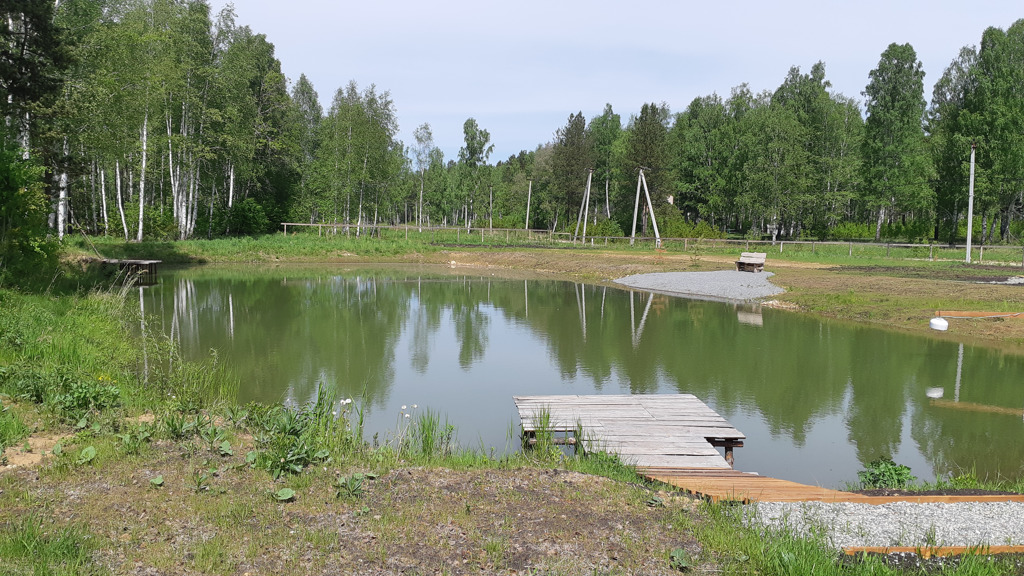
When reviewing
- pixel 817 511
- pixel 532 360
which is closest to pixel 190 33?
pixel 532 360

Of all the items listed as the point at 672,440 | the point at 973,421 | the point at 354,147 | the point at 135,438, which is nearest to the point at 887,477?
the point at 672,440

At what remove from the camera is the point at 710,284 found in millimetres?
29500

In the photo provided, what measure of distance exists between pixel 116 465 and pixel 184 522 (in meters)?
1.51

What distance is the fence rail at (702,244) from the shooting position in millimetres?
38375

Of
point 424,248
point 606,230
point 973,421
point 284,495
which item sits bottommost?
point 973,421

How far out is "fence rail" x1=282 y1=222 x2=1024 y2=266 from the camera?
38375 millimetres

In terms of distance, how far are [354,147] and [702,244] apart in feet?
88.0

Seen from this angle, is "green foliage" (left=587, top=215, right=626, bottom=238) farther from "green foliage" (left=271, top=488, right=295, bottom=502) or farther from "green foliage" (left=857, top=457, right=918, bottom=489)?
"green foliage" (left=271, top=488, right=295, bottom=502)

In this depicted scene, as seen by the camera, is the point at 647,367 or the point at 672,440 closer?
the point at 672,440

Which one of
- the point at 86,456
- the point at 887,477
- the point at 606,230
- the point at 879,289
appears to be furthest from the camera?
the point at 606,230

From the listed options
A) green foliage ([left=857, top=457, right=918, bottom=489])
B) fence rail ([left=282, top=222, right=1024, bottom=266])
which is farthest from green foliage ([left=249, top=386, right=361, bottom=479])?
fence rail ([left=282, top=222, right=1024, bottom=266])

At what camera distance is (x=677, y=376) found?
42.8 feet

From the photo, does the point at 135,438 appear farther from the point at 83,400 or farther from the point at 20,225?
the point at 20,225

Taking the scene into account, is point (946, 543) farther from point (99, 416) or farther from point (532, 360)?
point (532, 360)
